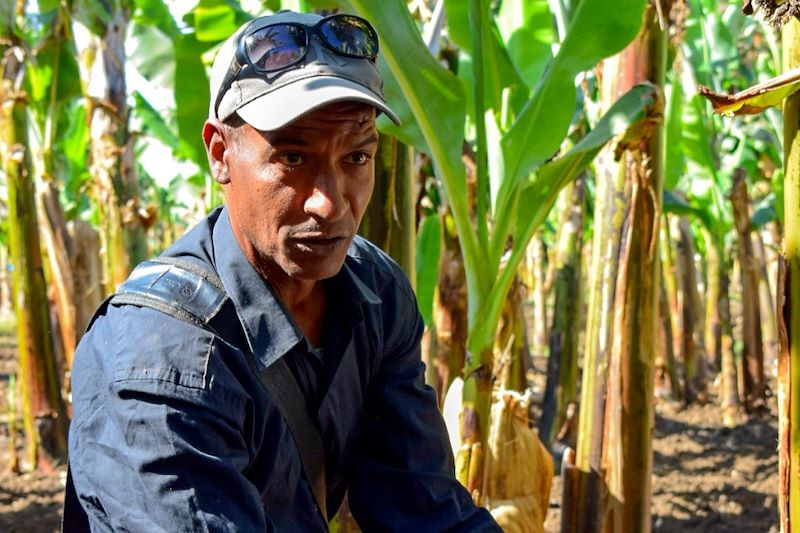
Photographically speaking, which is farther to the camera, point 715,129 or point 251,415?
point 715,129

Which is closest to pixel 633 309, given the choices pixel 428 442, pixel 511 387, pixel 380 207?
pixel 380 207

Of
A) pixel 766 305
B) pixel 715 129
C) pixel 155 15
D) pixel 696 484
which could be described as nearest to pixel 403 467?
pixel 155 15

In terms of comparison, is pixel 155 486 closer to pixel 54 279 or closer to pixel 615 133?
pixel 615 133

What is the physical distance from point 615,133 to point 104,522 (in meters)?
1.88

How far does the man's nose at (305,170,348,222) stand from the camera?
5.32 ft

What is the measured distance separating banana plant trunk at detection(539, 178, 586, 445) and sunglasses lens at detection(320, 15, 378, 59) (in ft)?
14.6

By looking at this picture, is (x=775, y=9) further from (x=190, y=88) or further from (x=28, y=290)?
(x=28, y=290)

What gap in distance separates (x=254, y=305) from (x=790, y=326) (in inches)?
42.3

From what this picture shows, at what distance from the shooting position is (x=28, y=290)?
20.3 ft

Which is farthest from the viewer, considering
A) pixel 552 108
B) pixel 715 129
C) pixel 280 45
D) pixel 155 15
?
pixel 715 129

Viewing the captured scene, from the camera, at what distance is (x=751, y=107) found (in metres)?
1.79

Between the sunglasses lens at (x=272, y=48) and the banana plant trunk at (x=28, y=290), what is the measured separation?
4799 millimetres

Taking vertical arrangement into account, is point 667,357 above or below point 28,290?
below

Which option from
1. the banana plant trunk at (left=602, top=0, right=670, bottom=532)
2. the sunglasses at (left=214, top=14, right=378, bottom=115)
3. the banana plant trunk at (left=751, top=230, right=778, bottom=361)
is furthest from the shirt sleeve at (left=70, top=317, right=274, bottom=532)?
the banana plant trunk at (left=751, top=230, right=778, bottom=361)
